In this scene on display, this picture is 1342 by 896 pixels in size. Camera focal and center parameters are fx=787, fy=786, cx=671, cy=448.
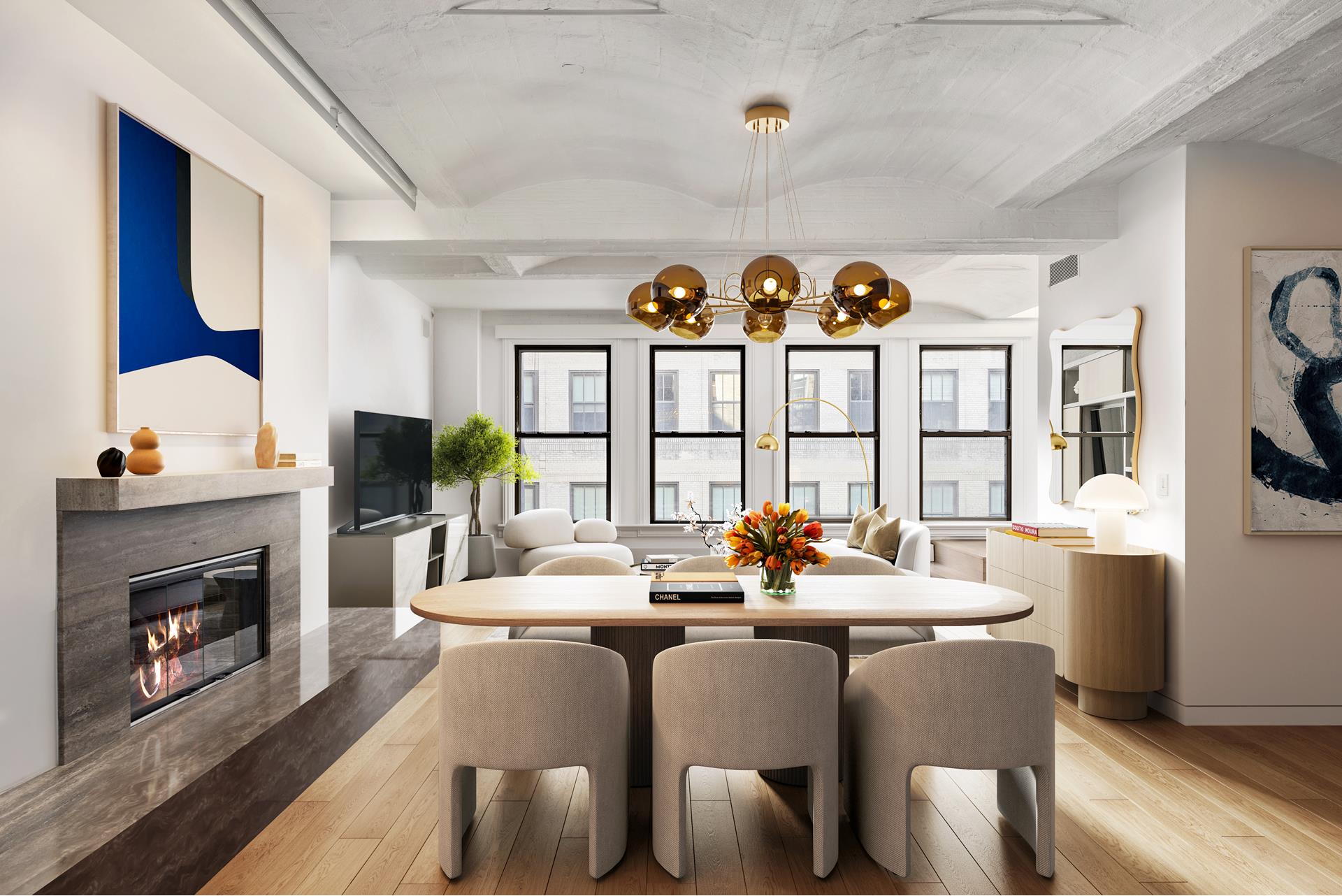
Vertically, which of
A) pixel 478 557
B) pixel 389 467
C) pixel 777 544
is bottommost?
pixel 478 557

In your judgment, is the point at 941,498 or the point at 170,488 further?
the point at 941,498

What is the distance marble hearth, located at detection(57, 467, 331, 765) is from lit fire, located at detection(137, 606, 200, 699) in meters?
0.17

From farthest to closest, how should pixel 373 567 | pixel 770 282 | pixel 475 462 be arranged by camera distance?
pixel 475 462
pixel 373 567
pixel 770 282

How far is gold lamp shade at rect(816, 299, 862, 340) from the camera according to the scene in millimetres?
3131

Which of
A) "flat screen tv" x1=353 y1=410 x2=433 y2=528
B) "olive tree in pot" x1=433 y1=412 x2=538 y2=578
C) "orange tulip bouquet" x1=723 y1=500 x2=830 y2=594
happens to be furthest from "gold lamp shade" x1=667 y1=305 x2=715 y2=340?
"olive tree in pot" x1=433 y1=412 x2=538 y2=578

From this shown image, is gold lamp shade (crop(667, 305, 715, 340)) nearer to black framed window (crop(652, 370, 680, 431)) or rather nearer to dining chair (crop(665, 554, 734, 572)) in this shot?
dining chair (crop(665, 554, 734, 572))

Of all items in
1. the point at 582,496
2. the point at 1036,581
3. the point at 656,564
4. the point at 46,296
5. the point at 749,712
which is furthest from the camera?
the point at 582,496

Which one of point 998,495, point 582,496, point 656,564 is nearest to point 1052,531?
point 656,564

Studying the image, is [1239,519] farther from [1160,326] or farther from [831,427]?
[831,427]

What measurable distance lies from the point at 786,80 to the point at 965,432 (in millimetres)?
6188

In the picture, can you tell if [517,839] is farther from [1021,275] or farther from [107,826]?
[1021,275]

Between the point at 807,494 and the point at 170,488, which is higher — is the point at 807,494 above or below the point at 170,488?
below

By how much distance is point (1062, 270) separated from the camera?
4914mm

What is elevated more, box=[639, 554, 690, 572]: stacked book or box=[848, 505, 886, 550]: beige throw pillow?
box=[848, 505, 886, 550]: beige throw pillow
